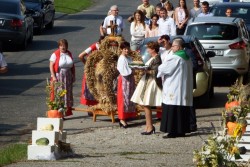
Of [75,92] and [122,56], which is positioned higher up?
[122,56]

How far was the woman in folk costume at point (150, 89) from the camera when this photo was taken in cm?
1670

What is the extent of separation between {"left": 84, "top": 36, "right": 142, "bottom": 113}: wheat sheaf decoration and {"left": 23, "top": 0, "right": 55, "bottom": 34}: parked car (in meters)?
17.2

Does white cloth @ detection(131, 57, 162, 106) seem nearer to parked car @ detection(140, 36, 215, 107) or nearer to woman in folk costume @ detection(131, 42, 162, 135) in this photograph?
woman in folk costume @ detection(131, 42, 162, 135)

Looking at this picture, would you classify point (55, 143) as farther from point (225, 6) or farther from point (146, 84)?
point (225, 6)

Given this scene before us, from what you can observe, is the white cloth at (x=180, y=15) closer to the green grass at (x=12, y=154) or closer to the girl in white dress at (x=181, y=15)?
the girl in white dress at (x=181, y=15)

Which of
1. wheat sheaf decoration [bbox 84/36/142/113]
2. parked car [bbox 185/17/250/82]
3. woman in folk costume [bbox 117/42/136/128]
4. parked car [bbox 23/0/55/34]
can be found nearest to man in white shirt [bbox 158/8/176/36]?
parked car [bbox 185/17/250/82]

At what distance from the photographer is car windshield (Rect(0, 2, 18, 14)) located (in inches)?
1243

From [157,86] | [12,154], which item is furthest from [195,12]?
[12,154]

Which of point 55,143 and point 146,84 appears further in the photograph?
point 146,84

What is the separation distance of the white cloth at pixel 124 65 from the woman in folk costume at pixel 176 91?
1584mm

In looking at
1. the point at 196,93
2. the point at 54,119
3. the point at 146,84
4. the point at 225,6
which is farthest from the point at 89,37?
the point at 54,119

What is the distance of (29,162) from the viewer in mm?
13000

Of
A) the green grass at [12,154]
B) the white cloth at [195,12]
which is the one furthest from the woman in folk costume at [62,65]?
the white cloth at [195,12]

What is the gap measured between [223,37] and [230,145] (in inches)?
508
